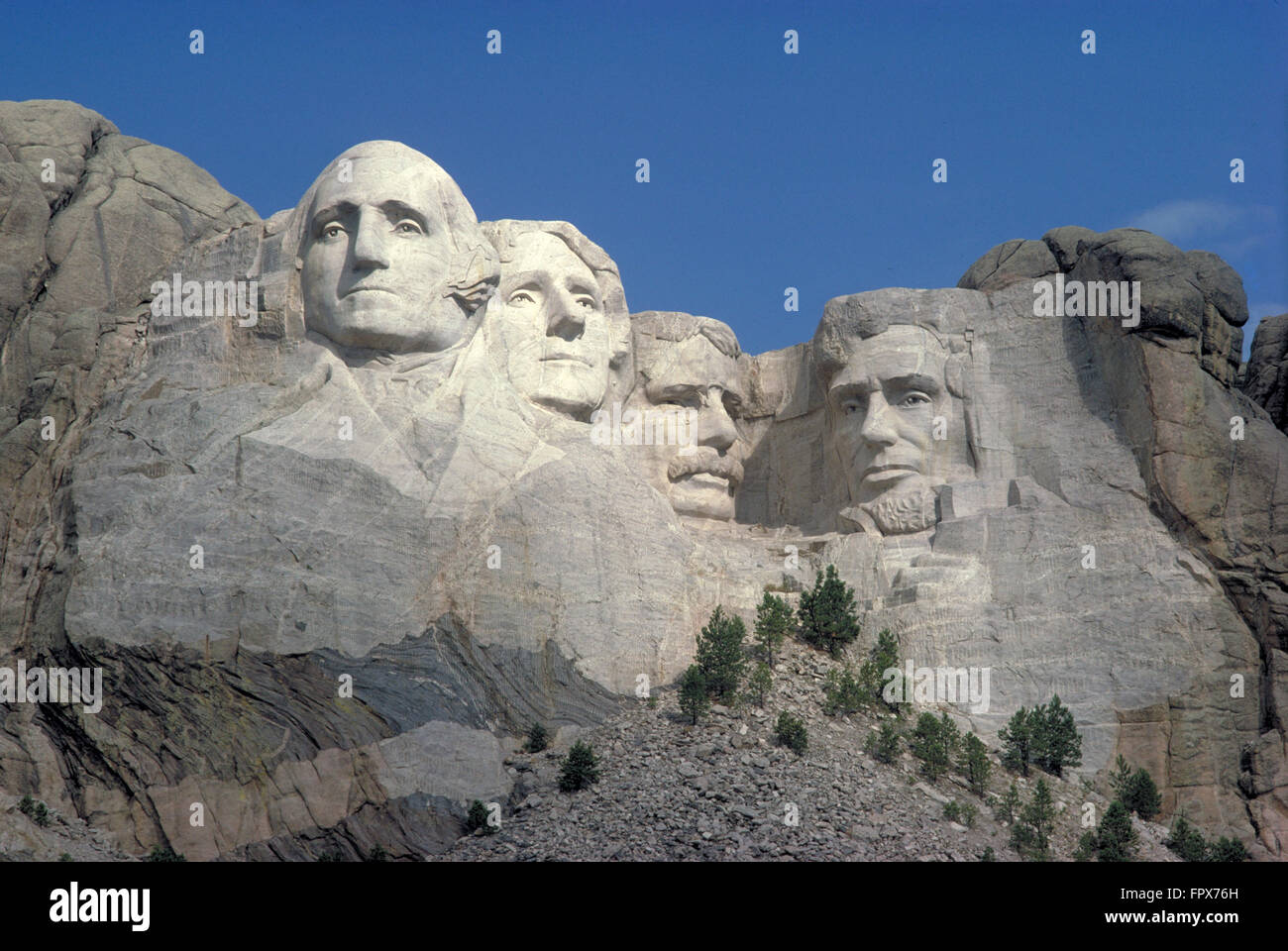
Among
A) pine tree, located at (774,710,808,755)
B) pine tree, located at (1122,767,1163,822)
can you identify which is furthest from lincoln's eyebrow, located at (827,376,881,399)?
pine tree, located at (1122,767,1163,822)

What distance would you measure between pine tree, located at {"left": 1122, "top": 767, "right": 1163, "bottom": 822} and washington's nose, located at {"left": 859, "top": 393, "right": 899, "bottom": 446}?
19.0ft

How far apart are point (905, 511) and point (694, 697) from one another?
5174 mm

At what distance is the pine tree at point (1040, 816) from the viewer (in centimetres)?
2247

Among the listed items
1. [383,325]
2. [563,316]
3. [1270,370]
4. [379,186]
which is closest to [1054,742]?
[1270,370]

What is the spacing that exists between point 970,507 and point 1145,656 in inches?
127

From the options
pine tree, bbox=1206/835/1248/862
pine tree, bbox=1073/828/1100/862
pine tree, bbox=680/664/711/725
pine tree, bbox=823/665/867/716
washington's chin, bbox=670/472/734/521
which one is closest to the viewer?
pine tree, bbox=1073/828/1100/862

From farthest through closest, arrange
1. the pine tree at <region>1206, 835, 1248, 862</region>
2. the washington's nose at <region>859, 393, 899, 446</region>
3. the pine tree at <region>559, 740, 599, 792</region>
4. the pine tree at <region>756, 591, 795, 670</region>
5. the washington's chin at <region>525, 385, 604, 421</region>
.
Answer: the washington's nose at <region>859, 393, 899, 446</region>, the washington's chin at <region>525, 385, 604, 421</region>, the pine tree at <region>756, 591, 795, 670</region>, the pine tree at <region>1206, 835, 1248, 862</region>, the pine tree at <region>559, 740, 599, 792</region>

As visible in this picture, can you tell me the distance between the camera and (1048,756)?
79.5ft

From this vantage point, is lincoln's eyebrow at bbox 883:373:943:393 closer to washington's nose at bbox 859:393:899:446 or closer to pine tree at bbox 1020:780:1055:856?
washington's nose at bbox 859:393:899:446

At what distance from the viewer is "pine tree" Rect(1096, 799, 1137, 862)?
22.5 metres

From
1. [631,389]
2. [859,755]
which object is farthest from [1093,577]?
[631,389]

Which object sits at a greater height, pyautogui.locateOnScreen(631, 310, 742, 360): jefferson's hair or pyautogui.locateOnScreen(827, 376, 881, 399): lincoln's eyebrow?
pyautogui.locateOnScreen(631, 310, 742, 360): jefferson's hair

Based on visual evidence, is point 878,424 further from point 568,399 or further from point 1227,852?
point 1227,852

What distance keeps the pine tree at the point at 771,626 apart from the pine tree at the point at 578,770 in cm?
316
